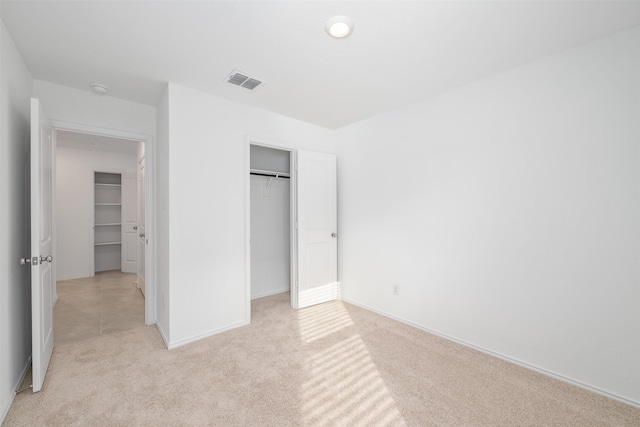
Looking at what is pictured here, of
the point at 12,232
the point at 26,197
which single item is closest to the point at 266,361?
the point at 12,232

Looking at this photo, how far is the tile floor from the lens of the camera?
309 centimetres

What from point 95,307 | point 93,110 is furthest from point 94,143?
point 95,307

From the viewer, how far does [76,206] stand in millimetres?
5500

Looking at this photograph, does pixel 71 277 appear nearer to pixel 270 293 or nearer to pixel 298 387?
pixel 270 293

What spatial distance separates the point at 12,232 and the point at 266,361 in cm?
208

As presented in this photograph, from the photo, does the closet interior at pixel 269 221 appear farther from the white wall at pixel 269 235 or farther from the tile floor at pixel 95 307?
the tile floor at pixel 95 307

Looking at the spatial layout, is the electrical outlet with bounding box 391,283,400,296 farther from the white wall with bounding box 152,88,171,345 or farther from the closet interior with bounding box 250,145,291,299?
the white wall with bounding box 152,88,171,345

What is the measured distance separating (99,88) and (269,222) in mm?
2444

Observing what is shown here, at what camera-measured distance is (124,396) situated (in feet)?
6.48

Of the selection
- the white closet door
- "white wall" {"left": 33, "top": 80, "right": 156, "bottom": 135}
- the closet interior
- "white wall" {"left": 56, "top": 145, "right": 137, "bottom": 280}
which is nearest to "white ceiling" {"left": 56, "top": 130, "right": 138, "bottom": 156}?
"white wall" {"left": 56, "top": 145, "right": 137, "bottom": 280}

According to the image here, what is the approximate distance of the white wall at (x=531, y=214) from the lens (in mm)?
1949

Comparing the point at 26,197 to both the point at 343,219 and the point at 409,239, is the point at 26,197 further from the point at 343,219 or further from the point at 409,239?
the point at 409,239

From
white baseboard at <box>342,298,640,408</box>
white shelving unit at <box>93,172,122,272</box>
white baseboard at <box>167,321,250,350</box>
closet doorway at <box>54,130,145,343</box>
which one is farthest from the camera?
white shelving unit at <box>93,172,122,272</box>

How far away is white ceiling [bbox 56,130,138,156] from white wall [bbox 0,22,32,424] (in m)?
2.46
